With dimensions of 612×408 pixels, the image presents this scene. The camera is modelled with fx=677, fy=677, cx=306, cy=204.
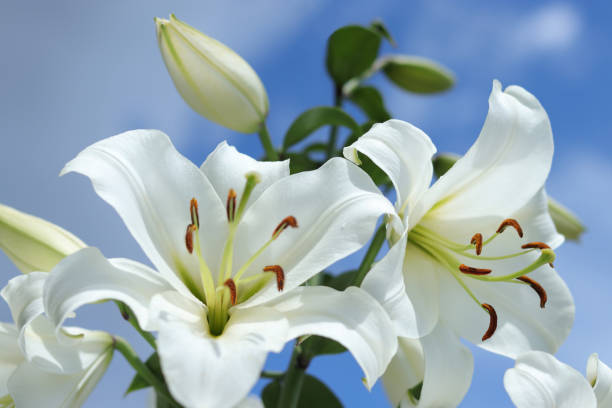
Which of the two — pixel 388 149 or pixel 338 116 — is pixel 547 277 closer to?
pixel 388 149

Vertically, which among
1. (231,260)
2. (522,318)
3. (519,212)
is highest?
(231,260)

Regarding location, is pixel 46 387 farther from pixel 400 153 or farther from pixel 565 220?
pixel 565 220

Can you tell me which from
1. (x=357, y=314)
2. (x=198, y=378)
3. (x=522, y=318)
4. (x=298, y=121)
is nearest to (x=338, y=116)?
(x=298, y=121)

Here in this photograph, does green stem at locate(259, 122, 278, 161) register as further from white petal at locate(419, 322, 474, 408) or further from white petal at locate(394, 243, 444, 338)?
white petal at locate(419, 322, 474, 408)

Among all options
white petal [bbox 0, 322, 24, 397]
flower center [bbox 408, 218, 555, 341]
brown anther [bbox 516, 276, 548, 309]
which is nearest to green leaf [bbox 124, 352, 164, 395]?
white petal [bbox 0, 322, 24, 397]

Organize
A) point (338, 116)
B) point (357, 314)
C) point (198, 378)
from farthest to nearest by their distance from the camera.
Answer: point (338, 116)
point (357, 314)
point (198, 378)

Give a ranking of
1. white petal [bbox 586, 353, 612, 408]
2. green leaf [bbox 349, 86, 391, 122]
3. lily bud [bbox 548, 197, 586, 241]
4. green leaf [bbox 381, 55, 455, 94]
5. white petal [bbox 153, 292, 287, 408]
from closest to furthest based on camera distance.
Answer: white petal [bbox 153, 292, 287, 408] < white petal [bbox 586, 353, 612, 408] < lily bud [bbox 548, 197, 586, 241] < green leaf [bbox 349, 86, 391, 122] < green leaf [bbox 381, 55, 455, 94]

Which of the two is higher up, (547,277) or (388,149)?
(388,149)

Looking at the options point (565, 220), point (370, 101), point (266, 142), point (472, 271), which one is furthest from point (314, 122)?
point (565, 220)
